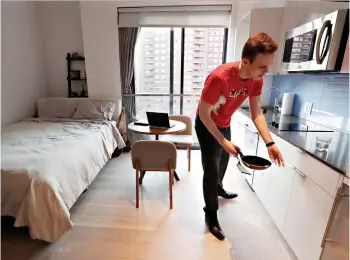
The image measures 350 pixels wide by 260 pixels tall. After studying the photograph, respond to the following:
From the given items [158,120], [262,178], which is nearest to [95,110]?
[158,120]

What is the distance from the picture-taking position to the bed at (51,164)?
149 centimetres

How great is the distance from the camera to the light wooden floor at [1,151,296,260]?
1562mm

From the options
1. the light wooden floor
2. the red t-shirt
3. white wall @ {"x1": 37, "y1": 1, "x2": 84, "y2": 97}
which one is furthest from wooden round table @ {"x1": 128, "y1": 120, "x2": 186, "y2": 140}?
white wall @ {"x1": 37, "y1": 1, "x2": 84, "y2": 97}

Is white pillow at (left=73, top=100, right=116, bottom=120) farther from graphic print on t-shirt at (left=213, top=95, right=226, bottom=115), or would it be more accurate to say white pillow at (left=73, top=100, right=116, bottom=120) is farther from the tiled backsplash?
the tiled backsplash

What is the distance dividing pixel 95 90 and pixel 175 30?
1.61 metres

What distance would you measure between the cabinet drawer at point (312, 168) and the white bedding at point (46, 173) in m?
1.61

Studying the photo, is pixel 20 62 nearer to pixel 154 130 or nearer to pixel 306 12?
pixel 154 130

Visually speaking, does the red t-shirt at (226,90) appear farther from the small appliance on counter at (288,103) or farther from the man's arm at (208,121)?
the small appliance on counter at (288,103)

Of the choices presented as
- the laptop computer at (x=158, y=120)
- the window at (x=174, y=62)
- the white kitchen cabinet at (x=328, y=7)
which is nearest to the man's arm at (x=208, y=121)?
the laptop computer at (x=158, y=120)

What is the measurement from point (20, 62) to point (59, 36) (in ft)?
2.56

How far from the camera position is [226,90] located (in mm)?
1471

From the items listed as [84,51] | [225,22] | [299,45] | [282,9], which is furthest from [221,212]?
[84,51]

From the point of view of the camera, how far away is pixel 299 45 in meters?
1.88

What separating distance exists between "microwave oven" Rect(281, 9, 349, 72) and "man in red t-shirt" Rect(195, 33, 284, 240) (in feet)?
1.44
